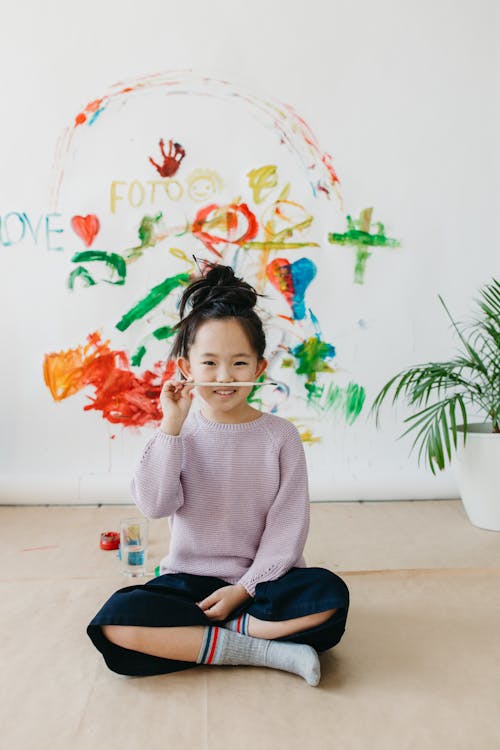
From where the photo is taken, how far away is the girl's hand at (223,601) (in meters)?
1.31

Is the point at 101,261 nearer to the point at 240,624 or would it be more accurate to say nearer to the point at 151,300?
the point at 151,300

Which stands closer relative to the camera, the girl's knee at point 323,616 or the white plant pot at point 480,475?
the girl's knee at point 323,616

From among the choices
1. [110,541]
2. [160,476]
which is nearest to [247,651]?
[160,476]

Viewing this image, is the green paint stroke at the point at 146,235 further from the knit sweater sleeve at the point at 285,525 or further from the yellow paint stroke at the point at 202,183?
the knit sweater sleeve at the point at 285,525

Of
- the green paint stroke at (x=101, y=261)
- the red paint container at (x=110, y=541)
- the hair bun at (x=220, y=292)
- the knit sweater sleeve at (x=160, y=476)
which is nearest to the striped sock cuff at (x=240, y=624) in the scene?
the knit sweater sleeve at (x=160, y=476)

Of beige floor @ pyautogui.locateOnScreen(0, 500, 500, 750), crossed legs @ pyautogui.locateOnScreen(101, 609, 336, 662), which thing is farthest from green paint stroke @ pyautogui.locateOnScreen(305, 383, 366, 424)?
crossed legs @ pyautogui.locateOnScreen(101, 609, 336, 662)

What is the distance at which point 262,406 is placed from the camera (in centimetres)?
254

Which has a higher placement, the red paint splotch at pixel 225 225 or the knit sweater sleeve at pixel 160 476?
the red paint splotch at pixel 225 225

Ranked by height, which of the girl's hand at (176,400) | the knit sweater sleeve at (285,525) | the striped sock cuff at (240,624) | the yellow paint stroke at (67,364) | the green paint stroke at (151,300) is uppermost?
the green paint stroke at (151,300)

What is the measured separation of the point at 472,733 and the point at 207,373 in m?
0.76

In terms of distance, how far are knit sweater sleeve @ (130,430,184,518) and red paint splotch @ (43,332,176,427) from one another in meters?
1.13

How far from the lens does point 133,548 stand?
5.92 ft

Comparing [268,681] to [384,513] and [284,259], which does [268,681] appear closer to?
[384,513]

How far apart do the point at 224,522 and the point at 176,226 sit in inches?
53.7
